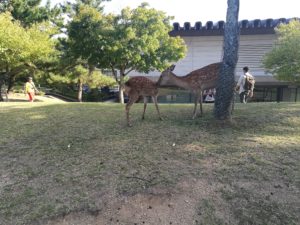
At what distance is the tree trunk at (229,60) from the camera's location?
7.03 metres

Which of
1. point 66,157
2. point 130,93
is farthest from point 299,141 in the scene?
point 66,157

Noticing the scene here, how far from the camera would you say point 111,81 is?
82.0ft

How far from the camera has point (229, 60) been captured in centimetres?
707

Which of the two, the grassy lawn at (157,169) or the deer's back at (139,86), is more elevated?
the deer's back at (139,86)

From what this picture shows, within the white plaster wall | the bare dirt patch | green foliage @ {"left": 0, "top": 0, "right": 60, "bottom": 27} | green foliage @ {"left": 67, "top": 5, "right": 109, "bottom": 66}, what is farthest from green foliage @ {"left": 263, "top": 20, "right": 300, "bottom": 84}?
green foliage @ {"left": 0, "top": 0, "right": 60, "bottom": 27}

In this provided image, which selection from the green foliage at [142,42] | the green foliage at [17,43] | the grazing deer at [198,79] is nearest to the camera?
the grazing deer at [198,79]

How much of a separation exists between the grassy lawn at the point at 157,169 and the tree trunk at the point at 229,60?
45 cm

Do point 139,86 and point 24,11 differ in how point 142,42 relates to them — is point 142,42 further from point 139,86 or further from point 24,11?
point 139,86

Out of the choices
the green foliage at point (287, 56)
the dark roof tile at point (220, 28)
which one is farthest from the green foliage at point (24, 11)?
the green foliage at point (287, 56)

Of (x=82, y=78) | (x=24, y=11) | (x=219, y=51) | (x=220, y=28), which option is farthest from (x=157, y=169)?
(x=24, y=11)

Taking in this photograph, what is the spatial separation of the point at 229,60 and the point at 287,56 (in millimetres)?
12008

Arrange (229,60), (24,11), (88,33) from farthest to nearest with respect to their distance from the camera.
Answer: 1. (24,11)
2. (88,33)
3. (229,60)

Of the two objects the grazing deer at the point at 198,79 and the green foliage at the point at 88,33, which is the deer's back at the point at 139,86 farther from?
the green foliage at the point at 88,33

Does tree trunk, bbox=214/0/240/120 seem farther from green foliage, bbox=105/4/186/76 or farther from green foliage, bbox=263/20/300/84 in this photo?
green foliage, bbox=105/4/186/76
